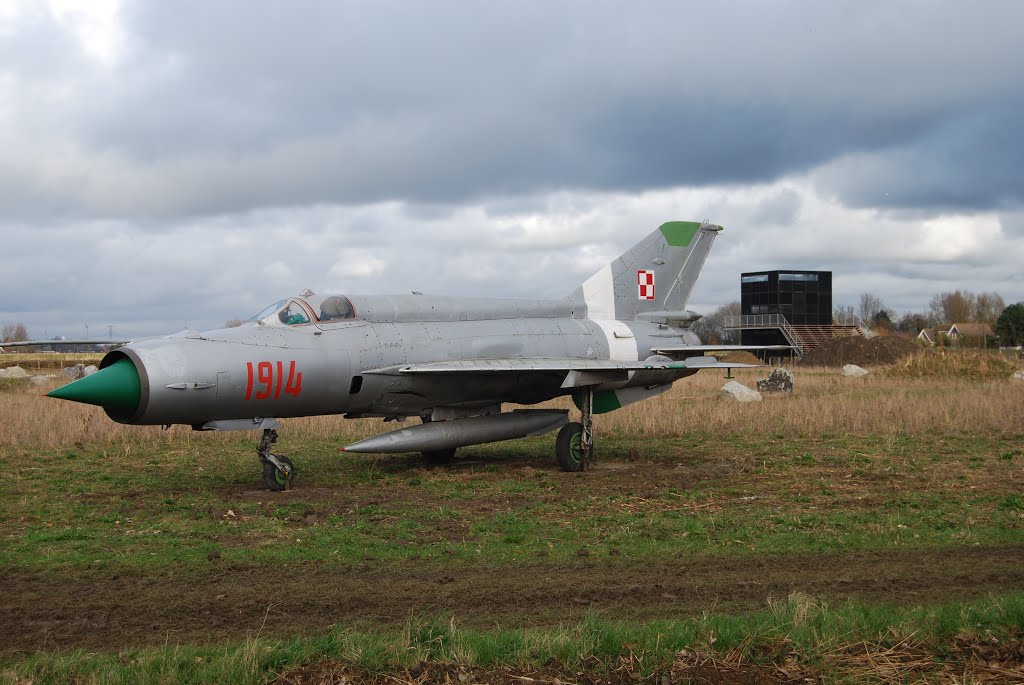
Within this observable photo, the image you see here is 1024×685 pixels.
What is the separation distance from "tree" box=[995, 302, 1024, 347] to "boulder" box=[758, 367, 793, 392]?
171 feet

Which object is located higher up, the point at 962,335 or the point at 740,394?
the point at 962,335

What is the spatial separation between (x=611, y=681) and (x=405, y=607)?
2061mm

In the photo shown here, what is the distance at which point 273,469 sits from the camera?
39.1ft

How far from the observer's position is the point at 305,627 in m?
5.96

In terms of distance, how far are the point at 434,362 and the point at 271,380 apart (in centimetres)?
265

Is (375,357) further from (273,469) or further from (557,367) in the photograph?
(557,367)

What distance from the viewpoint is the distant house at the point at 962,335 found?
50812mm

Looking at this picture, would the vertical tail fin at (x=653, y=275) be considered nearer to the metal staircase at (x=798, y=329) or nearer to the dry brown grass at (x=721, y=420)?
the dry brown grass at (x=721, y=420)

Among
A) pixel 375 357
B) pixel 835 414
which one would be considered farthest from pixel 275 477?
pixel 835 414

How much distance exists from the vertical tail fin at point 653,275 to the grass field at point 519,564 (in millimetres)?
2647

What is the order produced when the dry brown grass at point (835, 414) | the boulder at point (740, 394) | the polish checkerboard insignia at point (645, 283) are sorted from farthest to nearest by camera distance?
the boulder at point (740, 394)
the dry brown grass at point (835, 414)
the polish checkerboard insignia at point (645, 283)

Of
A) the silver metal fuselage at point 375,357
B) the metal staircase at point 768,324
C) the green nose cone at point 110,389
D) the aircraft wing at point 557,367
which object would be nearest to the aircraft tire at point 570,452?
the aircraft wing at point 557,367

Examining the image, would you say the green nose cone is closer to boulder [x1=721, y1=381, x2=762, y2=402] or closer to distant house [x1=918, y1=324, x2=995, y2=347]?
boulder [x1=721, y1=381, x2=762, y2=402]


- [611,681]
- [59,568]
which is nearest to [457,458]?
[59,568]
